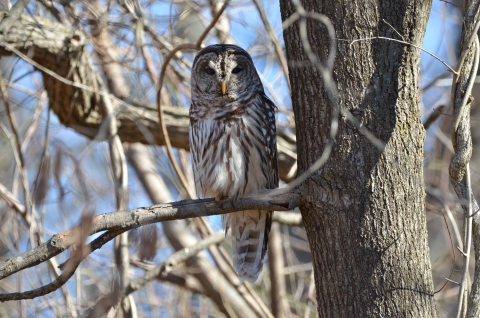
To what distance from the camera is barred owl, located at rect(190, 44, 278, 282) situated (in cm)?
306

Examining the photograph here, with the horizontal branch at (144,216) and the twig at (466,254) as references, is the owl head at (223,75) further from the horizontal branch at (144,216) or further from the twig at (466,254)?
the twig at (466,254)

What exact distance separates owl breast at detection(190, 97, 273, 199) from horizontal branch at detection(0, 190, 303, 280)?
2.00 feet

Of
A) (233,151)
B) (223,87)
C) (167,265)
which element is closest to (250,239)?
(167,265)

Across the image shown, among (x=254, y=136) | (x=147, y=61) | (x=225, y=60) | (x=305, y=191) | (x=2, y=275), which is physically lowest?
(x=2, y=275)

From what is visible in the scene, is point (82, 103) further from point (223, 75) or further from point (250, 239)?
point (250, 239)

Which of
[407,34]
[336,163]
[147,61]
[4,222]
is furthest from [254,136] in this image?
[4,222]

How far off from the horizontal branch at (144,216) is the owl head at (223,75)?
1026mm

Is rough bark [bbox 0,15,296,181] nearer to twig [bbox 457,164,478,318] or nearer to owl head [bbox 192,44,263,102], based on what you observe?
owl head [bbox 192,44,263,102]

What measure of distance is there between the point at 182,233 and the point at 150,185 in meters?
0.47

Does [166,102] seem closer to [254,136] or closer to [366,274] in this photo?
[254,136]

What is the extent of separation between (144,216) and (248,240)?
1.41 meters

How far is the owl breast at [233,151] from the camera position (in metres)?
3.04

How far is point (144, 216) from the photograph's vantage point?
2.16 metres

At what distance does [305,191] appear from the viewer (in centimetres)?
235
